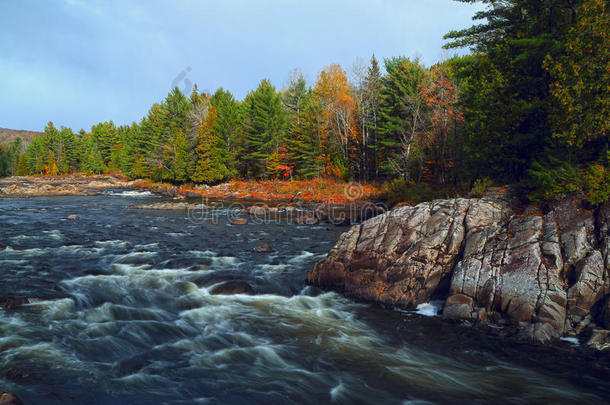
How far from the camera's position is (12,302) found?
921 centimetres

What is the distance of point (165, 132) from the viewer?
223 ft

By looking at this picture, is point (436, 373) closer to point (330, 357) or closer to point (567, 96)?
point (330, 357)

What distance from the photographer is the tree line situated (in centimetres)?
976

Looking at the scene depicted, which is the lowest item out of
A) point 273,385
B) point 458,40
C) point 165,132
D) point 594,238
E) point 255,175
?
point 273,385

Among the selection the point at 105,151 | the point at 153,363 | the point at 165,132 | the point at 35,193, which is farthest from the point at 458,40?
the point at 105,151

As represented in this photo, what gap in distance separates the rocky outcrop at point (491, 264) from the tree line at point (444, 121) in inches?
52.4

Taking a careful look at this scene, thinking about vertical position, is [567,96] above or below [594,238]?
above

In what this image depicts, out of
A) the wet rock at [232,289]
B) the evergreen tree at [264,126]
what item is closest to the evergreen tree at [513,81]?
the wet rock at [232,289]

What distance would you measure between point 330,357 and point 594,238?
730 centimetres

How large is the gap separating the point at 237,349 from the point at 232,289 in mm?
3418

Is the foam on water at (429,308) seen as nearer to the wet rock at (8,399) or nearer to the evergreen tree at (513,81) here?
the evergreen tree at (513,81)

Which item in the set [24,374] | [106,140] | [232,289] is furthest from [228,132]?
[106,140]

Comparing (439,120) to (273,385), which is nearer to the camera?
(273,385)

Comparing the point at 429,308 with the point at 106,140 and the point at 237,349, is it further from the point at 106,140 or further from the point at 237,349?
the point at 106,140
